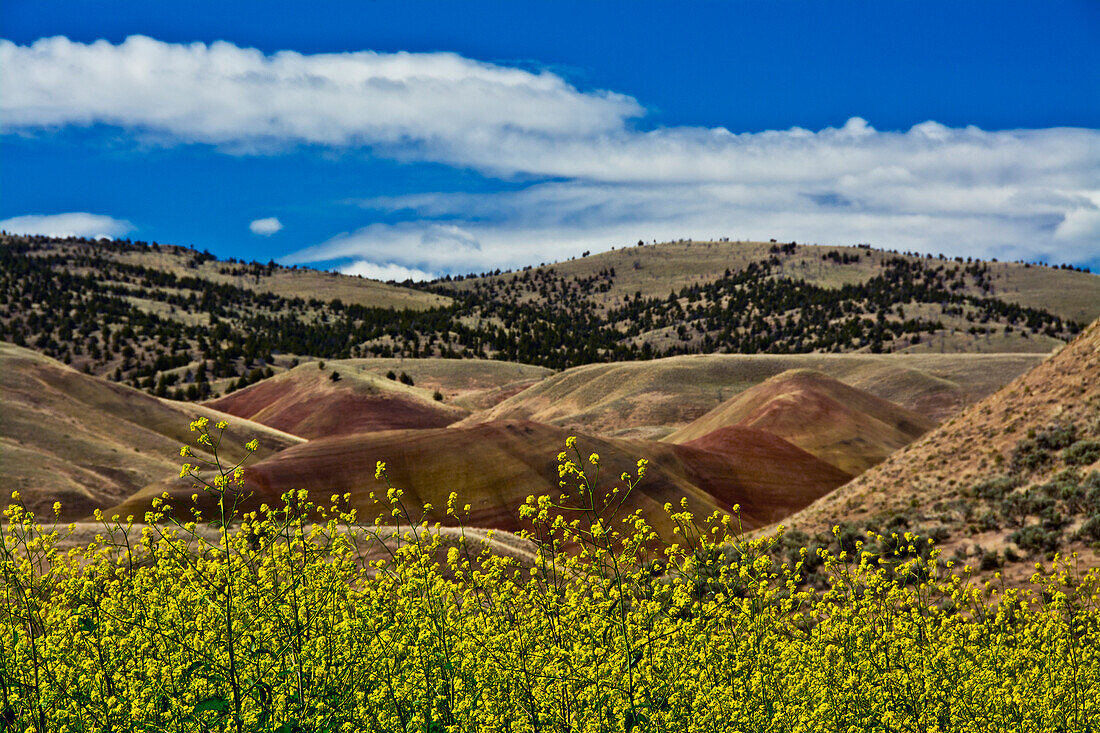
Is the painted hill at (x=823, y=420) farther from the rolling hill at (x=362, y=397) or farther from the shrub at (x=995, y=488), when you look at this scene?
the rolling hill at (x=362, y=397)

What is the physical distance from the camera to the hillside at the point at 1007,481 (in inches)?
888

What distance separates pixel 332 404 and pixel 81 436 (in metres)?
30.0

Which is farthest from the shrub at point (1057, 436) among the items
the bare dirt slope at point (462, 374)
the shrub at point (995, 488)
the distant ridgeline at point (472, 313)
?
the distant ridgeline at point (472, 313)

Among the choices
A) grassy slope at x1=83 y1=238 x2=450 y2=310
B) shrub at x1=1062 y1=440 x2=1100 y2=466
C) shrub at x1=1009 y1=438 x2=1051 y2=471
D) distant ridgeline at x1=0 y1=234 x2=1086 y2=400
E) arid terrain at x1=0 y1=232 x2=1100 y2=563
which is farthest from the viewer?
grassy slope at x1=83 y1=238 x2=450 y2=310

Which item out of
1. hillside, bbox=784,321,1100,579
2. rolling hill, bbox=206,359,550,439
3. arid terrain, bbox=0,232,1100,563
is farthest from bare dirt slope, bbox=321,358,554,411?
hillside, bbox=784,321,1100,579

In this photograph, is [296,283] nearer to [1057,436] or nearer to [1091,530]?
[1057,436]

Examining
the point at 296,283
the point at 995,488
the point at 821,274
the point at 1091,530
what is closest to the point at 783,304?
the point at 821,274

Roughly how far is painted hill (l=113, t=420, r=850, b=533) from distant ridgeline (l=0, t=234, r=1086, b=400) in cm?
5408

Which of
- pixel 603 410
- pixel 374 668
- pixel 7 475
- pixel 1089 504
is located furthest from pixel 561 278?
pixel 374 668

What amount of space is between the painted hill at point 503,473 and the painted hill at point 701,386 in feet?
79.8

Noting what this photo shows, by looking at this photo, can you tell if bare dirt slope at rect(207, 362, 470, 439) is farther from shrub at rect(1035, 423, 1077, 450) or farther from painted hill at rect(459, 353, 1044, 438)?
shrub at rect(1035, 423, 1077, 450)

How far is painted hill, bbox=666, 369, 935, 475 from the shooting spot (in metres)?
54.6

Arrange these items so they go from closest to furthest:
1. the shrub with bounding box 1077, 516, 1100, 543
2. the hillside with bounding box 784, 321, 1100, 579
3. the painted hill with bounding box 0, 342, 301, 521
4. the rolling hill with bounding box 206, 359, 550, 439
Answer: the shrub with bounding box 1077, 516, 1100, 543 < the hillside with bounding box 784, 321, 1100, 579 < the painted hill with bounding box 0, 342, 301, 521 < the rolling hill with bounding box 206, 359, 550, 439

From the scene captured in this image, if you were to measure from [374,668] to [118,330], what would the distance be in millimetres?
109058
